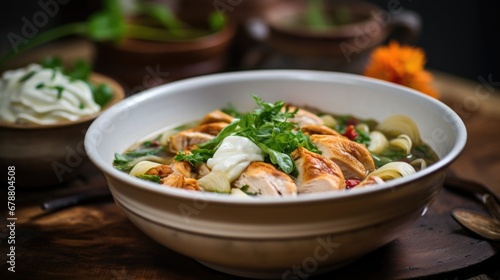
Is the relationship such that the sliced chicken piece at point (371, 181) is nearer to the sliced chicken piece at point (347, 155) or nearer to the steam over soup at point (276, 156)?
the steam over soup at point (276, 156)

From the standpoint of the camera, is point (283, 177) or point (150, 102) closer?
point (283, 177)

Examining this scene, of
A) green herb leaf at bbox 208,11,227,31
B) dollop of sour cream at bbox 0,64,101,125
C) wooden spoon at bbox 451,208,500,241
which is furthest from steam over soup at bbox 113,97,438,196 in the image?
green herb leaf at bbox 208,11,227,31

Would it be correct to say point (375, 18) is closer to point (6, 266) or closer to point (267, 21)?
point (267, 21)

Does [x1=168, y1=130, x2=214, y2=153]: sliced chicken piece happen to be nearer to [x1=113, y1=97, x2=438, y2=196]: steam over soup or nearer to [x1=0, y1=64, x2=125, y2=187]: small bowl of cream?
[x1=113, y1=97, x2=438, y2=196]: steam over soup

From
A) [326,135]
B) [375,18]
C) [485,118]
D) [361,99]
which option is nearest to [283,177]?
[326,135]

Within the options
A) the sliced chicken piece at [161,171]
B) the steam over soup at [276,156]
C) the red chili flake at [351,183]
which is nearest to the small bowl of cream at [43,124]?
the steam over soup at [276,156]

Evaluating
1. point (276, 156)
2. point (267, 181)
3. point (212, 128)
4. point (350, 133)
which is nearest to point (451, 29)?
point (350, 133)
